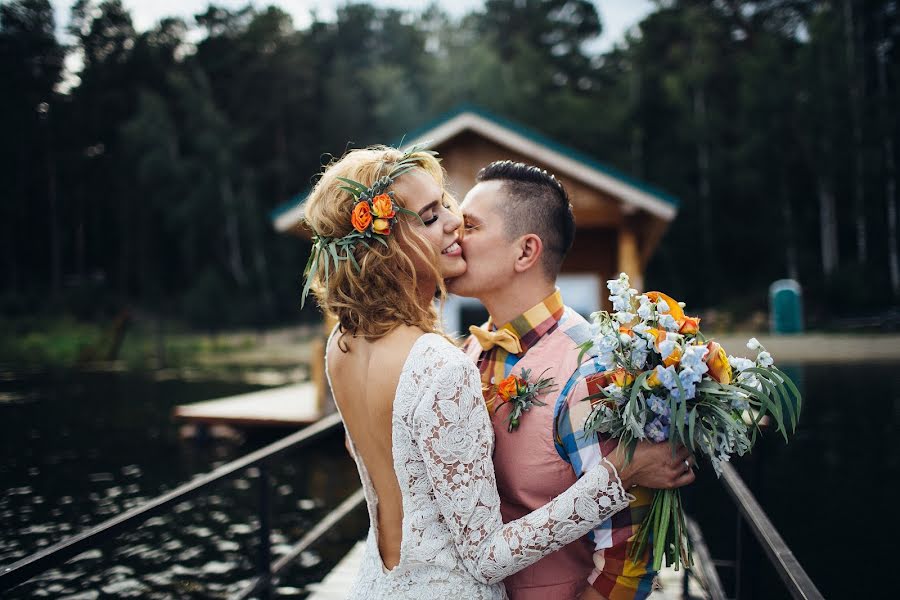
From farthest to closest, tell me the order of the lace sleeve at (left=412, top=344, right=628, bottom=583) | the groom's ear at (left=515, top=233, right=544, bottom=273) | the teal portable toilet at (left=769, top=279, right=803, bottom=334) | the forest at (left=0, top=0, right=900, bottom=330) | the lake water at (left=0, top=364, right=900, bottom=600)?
the forest at (left=0, top=0, right=900, bottom=330)
the teal portable toilet at (left=769, top=279, right=803, bottom=334)
the lake water at (left=0, top=364, right=900, bottom=600)
the groom's ear at (left=515, top=233, right=544, bottom=273)
the lace sleeve at (left=412, top=344, right=628, bottom=583)

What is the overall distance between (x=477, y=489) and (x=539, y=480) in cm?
22

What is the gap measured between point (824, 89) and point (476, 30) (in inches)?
1075

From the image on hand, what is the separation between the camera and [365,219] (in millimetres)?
1747

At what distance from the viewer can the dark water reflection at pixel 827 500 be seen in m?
6.33

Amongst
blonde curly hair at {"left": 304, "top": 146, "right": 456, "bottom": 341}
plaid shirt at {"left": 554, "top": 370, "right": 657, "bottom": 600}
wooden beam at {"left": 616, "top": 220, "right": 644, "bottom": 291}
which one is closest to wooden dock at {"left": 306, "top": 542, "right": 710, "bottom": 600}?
plaid shirt at {"left": 554, "top": 370, "right": 657, "bottom": 600}

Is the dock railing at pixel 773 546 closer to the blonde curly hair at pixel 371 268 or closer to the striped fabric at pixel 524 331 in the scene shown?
the striped fabric at pixel 524 331

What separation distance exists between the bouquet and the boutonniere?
15 centimetres

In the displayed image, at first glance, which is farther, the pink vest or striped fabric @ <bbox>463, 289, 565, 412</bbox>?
striped fabric @ <bbox>463, 289, 565, 412</bbox>

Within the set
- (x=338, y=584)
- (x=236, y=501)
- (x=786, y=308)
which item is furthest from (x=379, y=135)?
(x=338, y=584)

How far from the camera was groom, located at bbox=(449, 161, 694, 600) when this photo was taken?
1.77 metres

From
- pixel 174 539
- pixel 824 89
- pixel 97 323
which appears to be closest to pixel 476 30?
pixel 824 89

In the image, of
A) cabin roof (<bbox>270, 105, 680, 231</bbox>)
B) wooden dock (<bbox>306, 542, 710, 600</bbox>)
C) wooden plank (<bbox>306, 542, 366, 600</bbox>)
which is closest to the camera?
wooden dock (<bbox>306, 542, 710, 600</bbox>)

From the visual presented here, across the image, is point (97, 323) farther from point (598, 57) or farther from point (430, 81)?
point (598, 57)

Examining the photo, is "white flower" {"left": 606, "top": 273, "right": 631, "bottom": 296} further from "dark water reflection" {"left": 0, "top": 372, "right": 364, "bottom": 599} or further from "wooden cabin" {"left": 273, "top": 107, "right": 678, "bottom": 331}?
"wooden cabin" {"left": 273, "top": 107, "right": 678, "bottom": 331}
